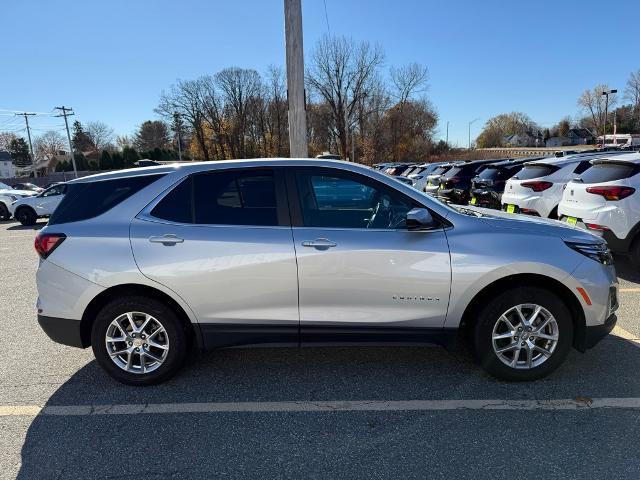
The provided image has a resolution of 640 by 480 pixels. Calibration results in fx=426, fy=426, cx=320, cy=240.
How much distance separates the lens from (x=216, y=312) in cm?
323

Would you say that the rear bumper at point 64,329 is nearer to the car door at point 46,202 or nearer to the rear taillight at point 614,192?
the rear taillight at point 614,192

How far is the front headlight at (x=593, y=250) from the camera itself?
319 cm

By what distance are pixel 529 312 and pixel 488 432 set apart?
1.00 meters

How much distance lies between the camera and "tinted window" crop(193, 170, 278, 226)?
10.6 ft

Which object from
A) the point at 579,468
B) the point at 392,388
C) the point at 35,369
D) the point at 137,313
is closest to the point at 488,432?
the point at 579,468

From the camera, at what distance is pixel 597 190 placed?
5770 mm

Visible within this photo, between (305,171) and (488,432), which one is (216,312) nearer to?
(305,171)

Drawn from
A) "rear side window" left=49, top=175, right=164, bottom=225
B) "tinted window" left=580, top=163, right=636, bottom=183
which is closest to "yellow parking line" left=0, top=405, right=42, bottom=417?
"rear side window" left=49, top=175, right=164, bottom=225

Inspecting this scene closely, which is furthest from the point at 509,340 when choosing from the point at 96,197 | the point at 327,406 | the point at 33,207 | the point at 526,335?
the point at 33,207

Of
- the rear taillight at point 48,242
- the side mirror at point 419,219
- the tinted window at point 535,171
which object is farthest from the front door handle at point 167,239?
the tinted window at point 535,171

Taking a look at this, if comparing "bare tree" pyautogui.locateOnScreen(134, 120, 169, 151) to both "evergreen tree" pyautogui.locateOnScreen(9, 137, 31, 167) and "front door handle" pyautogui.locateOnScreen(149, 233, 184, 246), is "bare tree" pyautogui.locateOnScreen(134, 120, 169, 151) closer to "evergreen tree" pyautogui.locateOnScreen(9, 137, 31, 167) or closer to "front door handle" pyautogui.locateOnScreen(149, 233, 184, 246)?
"evergreen tree" pyautogui.locateOnScreen(9, 137, 31, 167)

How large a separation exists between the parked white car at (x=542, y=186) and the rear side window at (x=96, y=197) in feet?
22.5

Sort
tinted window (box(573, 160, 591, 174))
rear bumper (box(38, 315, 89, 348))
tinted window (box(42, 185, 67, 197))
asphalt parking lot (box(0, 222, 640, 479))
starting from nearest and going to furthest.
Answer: asphalt parking lot (box(0, 222, 640, 479)) → rear bumper (box(38, 315, 89, 348)) → tinted window (box(573, 160, 591, 174)) → tinted window (box(42, 185, 67, 197))

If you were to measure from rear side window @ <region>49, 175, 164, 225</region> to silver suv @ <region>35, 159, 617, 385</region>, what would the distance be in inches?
0.4
